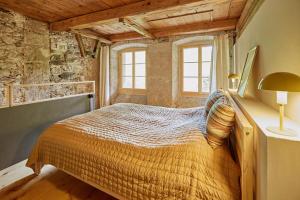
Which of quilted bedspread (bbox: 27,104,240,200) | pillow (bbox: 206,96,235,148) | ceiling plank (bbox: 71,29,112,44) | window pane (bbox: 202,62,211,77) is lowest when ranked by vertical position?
quilted bedspread (bbox: 27,104,240,200)

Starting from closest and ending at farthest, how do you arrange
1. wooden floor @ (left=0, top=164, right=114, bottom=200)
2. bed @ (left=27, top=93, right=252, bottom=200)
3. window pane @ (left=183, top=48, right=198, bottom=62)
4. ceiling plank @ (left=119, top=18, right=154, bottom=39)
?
bed @ (left=27, top=93, right=252, bottom=200) → wooden floor @ (left=0, top=164, right=114, bottom=200) → ceiling plank @ (left=119, top=18, right=154, bottom=39) → window pane @ (left=183, top=48, right=198, bottom=62)

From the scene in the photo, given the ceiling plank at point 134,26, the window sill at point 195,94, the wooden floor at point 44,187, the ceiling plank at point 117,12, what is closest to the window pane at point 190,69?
the window sill at point 195,94

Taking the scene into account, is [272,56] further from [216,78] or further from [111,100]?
[111,100]

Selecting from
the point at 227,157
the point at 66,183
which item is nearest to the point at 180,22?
the point at 227,157

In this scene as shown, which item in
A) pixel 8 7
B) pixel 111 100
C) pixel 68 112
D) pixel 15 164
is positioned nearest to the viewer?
pixel 15 164

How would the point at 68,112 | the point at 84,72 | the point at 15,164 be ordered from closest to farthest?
the point at 15,164
the point at 68,112
the point at 84,72

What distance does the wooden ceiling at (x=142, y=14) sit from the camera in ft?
8.23

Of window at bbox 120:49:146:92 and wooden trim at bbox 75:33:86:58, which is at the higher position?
wooden trim at bbox 75:33:86:58

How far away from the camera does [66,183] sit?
6.54ft

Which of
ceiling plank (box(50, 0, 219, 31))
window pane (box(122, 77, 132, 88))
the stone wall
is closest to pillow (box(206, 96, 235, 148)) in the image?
ceiling plank (box(50, 0, 219, 31))

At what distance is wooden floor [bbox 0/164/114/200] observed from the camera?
1.77m

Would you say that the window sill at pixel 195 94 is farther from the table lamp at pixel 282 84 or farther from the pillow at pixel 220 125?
the table lamp at pixel 282 84

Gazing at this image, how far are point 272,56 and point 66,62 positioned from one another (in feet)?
13.0

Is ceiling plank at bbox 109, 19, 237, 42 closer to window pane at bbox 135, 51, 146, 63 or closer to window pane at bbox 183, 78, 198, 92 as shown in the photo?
window pane at bbox 135, 51, 146, 63
